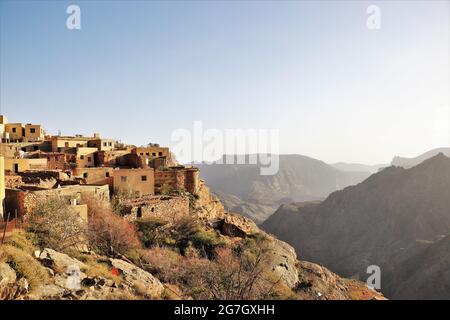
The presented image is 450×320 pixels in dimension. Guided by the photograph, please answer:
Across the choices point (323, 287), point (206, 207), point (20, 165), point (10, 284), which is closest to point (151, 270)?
point (10, 284)

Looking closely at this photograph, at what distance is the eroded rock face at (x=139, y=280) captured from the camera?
1156 centimetres

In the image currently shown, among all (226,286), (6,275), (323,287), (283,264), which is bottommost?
(323,287)

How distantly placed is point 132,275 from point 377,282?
71.1 m

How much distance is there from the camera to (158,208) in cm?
2338

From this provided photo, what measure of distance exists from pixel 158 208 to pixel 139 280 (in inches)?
442

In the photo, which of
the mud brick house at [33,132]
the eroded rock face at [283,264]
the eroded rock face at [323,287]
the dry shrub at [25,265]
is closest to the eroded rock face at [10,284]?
the dry shrub at [25,265]

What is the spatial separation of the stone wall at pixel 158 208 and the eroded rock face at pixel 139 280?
8.28 metres

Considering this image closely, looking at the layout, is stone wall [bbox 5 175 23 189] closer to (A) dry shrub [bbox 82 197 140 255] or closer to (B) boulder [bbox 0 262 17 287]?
(A) dry shrub [bbox 82 197 140 255]

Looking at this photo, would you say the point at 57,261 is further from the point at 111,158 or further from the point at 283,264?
the point at 111,158

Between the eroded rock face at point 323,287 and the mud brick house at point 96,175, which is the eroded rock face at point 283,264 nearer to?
the eroded rock face at point 323,287

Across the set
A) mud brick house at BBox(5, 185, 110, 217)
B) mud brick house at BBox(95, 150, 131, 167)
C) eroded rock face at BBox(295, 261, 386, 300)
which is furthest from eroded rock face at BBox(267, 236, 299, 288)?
mud brick house at BBox(95, 150, 131, 167)
